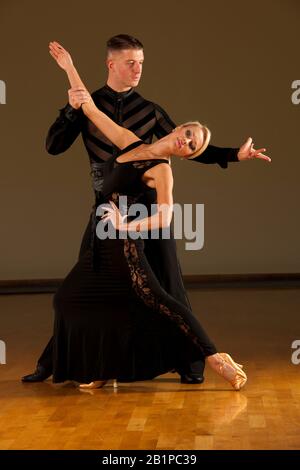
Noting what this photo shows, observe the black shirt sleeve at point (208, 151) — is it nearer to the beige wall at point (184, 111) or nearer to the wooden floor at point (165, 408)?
the wooden floor at point (165, 408)

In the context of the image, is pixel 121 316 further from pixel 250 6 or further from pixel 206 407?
pixel 250 6

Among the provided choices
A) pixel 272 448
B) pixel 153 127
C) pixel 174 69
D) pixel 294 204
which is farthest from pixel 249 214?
pixel 272 448

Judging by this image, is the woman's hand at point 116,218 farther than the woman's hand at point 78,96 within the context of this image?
No

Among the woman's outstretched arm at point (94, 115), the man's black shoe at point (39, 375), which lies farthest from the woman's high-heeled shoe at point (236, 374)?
the woman's outstretched arm at point (94, 115)

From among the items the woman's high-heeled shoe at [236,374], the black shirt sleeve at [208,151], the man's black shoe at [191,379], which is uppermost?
the black shirt sleeve at [208,151]

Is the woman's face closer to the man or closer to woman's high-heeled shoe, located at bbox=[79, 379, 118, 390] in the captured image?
the man

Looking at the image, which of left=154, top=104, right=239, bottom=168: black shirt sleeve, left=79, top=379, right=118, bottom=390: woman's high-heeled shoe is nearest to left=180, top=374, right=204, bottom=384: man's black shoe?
left=79, top=379, right=118, bottom=390: woman's high-heeled shoe

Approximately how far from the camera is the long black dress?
4.54 m

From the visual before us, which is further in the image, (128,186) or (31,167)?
(31,167)

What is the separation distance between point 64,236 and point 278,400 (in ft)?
18.0

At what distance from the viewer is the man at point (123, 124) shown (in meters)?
4.68

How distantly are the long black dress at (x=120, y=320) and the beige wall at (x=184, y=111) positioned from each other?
4.97 metres

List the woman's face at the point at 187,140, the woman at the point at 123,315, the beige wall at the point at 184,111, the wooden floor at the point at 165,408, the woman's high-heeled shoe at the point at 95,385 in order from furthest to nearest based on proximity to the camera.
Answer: the beige wall at the point at 184,111 → the woman's high-heeled shoe at the point at 95,385 → the woman at the point at 123,315 → the woman's face at the point at 187,140 → the wooden floor at the point at 165,408

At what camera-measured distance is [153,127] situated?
15.9 ft
